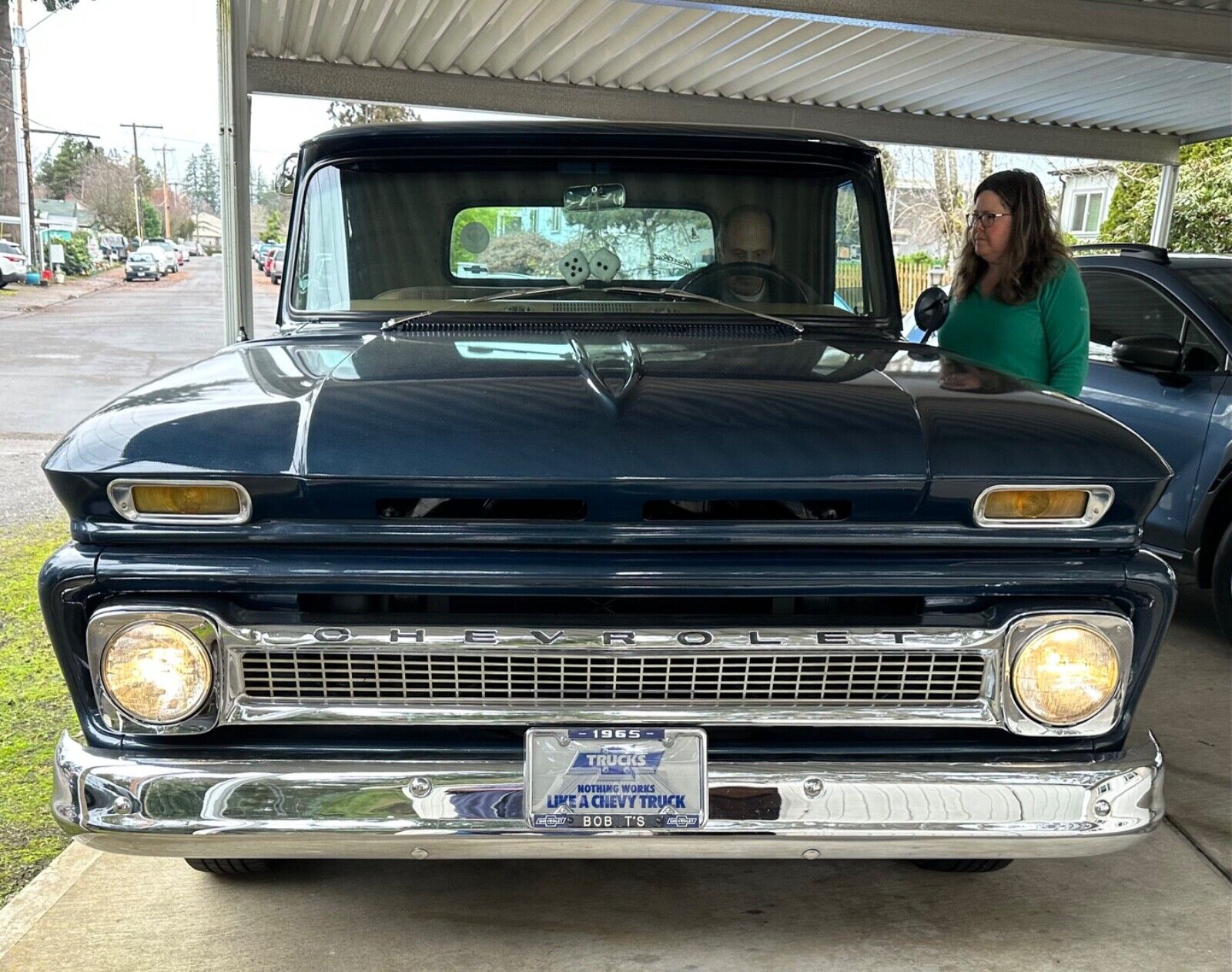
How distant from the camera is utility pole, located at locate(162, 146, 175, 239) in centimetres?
6519

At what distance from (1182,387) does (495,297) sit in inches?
145

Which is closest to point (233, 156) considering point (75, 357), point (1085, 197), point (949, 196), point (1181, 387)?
point (1181, 387)

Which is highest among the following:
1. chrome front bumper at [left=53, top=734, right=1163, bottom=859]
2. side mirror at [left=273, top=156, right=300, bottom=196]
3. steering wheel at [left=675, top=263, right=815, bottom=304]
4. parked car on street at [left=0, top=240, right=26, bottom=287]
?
side mirror at [left=273, top=156, right=300, bottom=196]

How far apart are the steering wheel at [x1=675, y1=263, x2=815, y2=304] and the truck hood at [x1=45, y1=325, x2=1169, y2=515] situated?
0.94 meters

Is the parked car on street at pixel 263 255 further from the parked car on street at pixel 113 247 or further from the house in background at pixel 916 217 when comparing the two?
the parked car on street at pixel 113 247

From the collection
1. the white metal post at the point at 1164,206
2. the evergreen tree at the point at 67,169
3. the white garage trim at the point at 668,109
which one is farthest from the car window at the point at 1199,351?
the evergreen tree at the point at 67,169

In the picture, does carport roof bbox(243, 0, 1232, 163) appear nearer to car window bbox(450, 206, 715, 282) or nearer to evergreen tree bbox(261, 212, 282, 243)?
evergreen tree bbox(261, 212, 282, 243)

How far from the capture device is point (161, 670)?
2197 mm

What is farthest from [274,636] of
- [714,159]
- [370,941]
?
[714,159]

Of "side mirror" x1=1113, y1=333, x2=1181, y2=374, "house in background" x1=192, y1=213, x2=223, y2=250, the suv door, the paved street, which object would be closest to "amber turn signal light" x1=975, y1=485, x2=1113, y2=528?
the suv door

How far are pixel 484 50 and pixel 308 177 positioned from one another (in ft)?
24.2

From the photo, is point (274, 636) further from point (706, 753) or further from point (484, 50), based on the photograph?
point (484, 50)

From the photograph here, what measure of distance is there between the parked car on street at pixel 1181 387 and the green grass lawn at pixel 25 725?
450 cm

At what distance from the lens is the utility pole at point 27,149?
2381 cm
